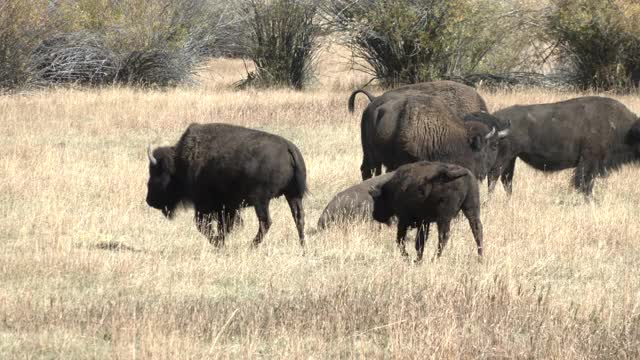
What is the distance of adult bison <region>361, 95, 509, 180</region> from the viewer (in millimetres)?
11578

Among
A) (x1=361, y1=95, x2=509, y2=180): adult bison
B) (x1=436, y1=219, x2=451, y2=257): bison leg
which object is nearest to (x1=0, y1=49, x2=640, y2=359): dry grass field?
(x1=436, y1=219, x2=451, y2=257): bison leg

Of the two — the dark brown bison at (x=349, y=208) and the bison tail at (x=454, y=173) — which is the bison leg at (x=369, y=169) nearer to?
the dark brown bison at (x=349, y=208)

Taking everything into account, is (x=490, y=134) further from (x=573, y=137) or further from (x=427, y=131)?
(x=573, y=137)

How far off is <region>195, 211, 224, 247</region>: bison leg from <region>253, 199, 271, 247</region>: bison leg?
0.40 meters

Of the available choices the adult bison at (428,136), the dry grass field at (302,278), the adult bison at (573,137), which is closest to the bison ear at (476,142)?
the adult bison at (428,136)

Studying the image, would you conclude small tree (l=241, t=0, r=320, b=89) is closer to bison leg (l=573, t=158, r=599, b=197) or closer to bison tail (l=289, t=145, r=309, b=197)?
bison leg (l=573, t=158, r=599, b=197)

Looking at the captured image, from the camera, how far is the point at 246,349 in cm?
619

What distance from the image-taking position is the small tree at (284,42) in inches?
1298

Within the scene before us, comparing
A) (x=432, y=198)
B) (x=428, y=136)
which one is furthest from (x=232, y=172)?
(x=428, y=136)

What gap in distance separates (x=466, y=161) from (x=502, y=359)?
5.62m

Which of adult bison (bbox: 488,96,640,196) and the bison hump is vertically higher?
the bison hump

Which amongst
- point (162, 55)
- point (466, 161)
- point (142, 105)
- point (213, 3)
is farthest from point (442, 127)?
point (213, 3)

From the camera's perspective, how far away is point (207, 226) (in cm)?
1003

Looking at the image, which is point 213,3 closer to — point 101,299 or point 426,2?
point 426,2
